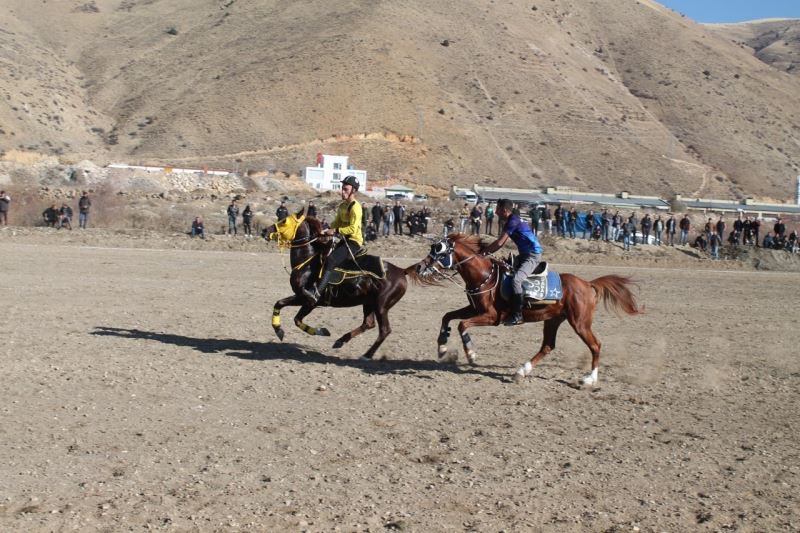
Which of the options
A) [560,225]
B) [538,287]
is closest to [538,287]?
[538,287]

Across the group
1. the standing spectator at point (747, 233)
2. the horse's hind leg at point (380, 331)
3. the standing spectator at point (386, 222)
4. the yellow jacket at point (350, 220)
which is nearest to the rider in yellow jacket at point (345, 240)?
the yellow jacket at point (350, 220)

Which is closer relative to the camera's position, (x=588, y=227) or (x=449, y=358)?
(x=449, y=358)

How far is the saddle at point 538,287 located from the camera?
40.1ft

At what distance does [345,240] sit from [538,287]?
9.23 ft

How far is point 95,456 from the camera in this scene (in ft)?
27.0

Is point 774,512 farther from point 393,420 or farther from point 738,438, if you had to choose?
point 393,420

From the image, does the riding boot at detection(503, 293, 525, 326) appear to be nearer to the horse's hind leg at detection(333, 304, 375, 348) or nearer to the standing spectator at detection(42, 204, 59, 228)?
the horse's hind leg at detection(333, 304, 375, 348)

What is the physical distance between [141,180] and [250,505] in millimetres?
50837

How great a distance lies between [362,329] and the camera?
13.5 meters

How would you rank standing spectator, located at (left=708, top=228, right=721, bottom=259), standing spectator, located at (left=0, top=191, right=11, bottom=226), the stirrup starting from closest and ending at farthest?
the stirrup, standing spectator, located at (left=0, top=191, right=11, bottom=226), standing spectator, located at (left=708, top=228, right=721, bottom=259)

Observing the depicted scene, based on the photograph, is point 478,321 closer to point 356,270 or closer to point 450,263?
point 450,263

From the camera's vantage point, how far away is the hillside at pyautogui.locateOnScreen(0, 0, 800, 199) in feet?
288

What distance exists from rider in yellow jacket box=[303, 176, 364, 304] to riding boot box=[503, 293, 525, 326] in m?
2.33

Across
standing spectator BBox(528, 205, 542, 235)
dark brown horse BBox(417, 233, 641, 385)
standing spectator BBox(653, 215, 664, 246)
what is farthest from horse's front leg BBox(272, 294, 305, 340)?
standing spectator BBox(653, 215, 664, 246)
